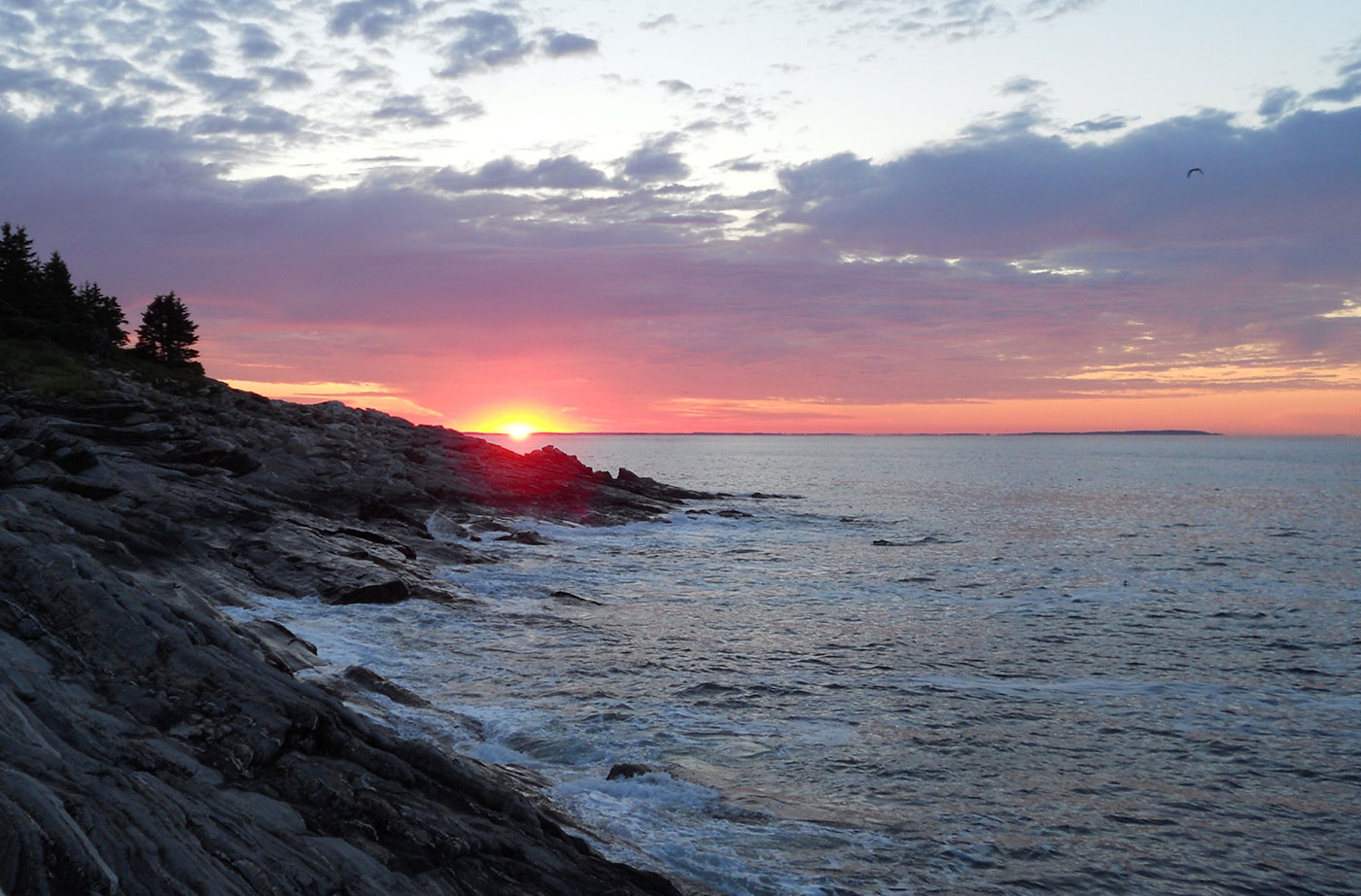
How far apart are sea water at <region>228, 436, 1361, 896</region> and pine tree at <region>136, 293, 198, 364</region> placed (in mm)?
33600

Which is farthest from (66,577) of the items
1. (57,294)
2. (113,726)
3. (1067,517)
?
(1067,517)

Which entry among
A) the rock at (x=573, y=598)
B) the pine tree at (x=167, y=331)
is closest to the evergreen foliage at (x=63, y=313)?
the pine tree at (x=167, y=331)

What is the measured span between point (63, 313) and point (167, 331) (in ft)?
29.8

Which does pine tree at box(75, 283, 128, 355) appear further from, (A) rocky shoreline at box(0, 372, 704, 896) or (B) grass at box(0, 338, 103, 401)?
(A) rocky shoreline at box(0, 372, 704, 896)

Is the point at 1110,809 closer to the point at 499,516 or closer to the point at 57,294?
the point at 499,516

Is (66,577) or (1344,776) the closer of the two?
(66,577)

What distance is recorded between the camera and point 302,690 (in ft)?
42.8

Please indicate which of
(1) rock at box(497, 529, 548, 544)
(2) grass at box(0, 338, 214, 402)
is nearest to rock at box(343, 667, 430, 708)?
(2) grass at box(0, 338, 214, 402)

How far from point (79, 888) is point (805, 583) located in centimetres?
3674

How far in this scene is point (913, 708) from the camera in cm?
2280

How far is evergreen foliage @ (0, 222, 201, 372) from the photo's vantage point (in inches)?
2048

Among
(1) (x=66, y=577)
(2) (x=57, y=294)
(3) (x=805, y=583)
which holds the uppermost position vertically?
(2) (x=57, y=294)

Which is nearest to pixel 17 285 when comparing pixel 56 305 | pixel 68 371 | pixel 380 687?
pixel 56 305

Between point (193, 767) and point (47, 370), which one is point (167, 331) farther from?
point (193, 767)
